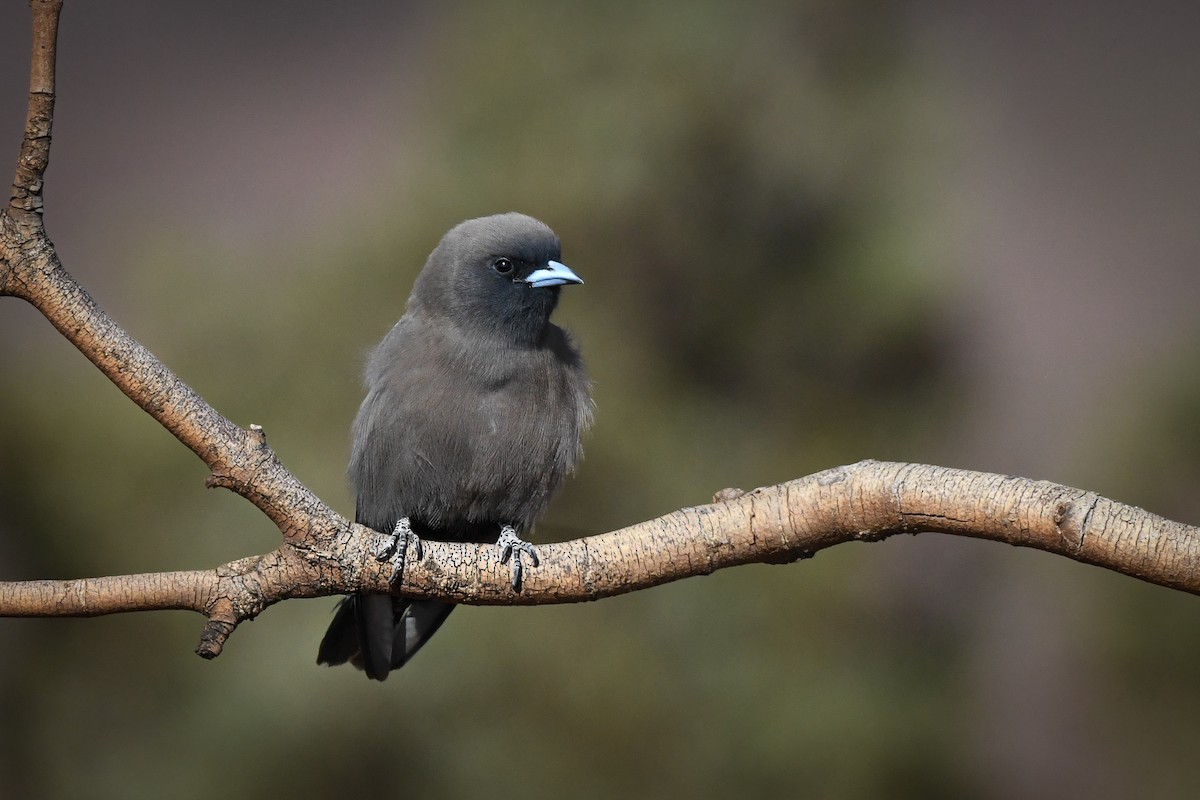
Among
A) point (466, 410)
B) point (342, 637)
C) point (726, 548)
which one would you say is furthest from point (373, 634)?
point (726, 548)

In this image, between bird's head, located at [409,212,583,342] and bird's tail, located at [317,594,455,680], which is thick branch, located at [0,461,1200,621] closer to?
bird's tail, located at [317,594,455,680]

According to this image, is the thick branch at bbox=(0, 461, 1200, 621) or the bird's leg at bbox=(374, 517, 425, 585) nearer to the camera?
the thick branch at bbox=(0, 461, 1200, 621)

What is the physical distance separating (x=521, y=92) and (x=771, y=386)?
1.42 metres

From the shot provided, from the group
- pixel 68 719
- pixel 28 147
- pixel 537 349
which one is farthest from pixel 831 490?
pixel 68 719

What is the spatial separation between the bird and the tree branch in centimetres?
44

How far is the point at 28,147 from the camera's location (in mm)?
1858

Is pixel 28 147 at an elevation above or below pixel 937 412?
below

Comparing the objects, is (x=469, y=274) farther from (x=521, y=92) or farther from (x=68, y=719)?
(x=68, y=719)

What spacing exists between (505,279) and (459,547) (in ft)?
2.40

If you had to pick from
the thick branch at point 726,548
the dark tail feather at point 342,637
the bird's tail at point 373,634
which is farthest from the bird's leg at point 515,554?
the dark tail feather at point 342,637

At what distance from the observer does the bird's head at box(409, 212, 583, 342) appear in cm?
270

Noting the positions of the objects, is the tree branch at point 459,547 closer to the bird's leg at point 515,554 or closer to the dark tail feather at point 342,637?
the bird's leg at point 515,554

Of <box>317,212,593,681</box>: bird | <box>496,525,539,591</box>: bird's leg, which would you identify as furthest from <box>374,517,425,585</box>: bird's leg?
<box>317,212,593,681</box>: bird

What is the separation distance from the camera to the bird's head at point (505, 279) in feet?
8.84
